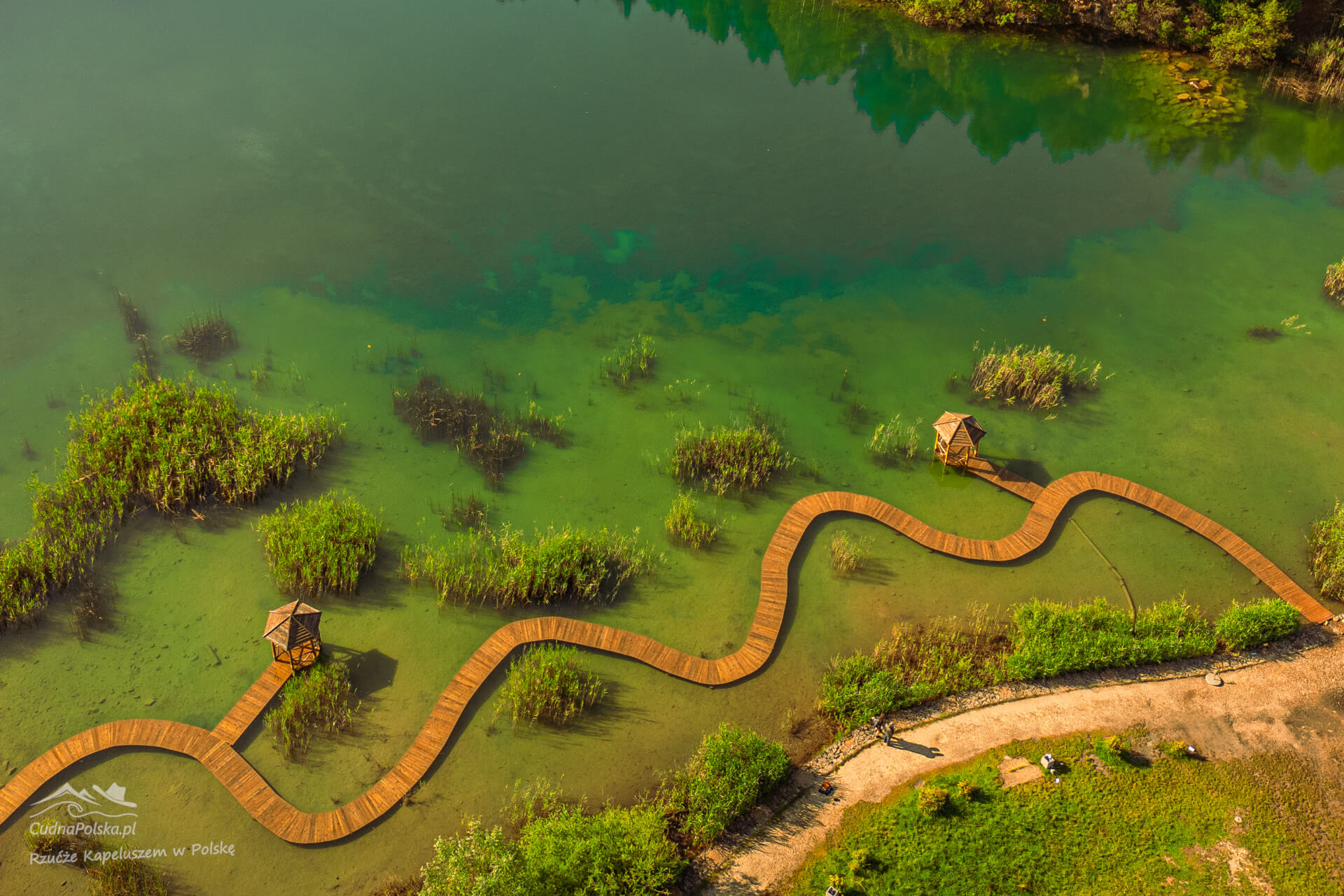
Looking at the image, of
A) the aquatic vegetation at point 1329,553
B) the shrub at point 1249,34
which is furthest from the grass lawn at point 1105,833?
the shrub at point 1249,34

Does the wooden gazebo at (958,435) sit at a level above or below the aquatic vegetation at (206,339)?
below

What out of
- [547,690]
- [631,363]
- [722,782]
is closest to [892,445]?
[631,363]

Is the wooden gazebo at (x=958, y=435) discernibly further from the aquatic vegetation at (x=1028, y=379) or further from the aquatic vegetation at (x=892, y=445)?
the aquatic vegetation at (x=1028, y=379)

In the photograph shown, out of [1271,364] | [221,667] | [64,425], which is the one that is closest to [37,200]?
[64,425]

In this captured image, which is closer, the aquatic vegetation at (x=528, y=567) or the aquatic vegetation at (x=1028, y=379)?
the aquatic vegetation at (x=528, y=567)

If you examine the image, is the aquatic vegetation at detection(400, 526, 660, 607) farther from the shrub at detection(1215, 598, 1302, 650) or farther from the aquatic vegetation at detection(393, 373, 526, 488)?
the shrub at detection(1215, 598, 1302, 650)

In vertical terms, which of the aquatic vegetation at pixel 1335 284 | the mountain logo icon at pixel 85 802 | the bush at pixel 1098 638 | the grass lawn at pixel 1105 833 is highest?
the aquatic vegetation at pixel 1335 284

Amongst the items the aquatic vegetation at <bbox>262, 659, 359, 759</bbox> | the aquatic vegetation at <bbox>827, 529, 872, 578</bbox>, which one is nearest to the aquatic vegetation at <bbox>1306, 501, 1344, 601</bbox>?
the aquatic vegetation at <bbox>827, 529, 872, 578</bbox>

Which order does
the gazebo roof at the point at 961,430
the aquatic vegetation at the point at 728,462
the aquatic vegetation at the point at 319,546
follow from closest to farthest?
the aquatic vegetation at the point at 319,546, the gazebo roof at the point at 961,430, the aquatic vegetation at the point at 728,462
